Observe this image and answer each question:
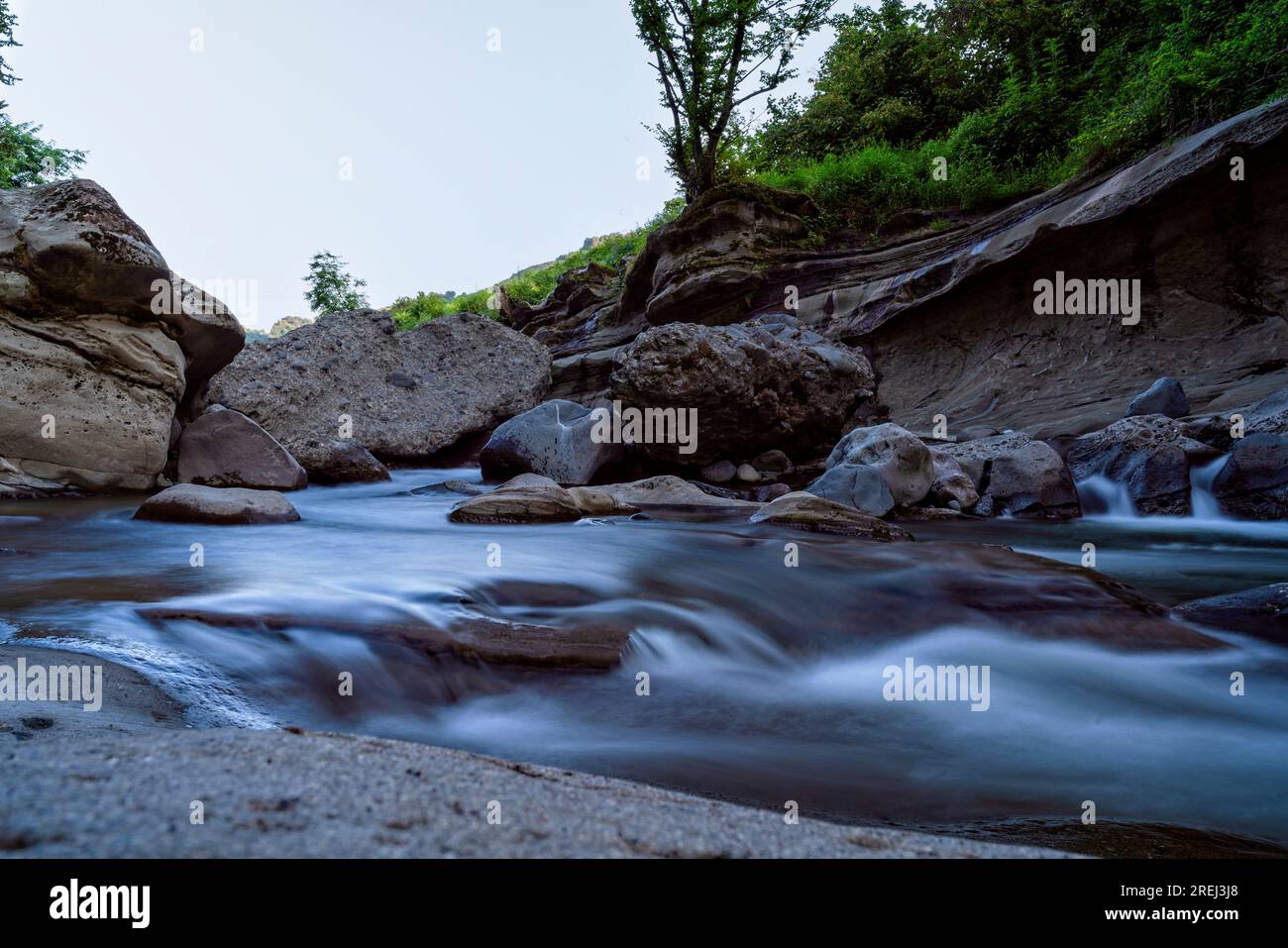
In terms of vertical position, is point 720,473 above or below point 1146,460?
below

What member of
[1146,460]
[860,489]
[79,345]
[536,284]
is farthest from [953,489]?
[536,284]

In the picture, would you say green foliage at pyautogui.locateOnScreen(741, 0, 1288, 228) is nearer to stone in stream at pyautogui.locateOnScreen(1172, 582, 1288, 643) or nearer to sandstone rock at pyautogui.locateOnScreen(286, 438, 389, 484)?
stone in stream at pyautogui.locateOnScreen(1172, 582, 1288, 643)

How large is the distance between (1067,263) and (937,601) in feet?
32.4

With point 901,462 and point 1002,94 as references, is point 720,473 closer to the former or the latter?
point 901,462

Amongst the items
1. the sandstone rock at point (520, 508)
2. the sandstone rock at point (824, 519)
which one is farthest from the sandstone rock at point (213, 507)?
the sandstone rock at point (824, 519)

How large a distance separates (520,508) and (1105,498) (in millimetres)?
5932

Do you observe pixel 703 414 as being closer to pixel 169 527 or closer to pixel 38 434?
pixel 169 527

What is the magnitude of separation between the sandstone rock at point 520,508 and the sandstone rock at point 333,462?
335 centimetres

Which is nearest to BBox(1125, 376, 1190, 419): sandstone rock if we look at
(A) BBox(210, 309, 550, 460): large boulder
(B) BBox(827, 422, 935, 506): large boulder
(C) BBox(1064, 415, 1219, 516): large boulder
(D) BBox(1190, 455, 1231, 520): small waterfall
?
(C) BBox(1064, 415, 1219, 516): large boulder

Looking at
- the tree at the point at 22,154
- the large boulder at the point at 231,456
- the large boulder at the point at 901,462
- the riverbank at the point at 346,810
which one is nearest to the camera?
the riverbank at the point at 346,810

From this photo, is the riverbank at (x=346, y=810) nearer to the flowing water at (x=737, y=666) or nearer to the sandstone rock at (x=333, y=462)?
the flowing water at (x=737, y=666)

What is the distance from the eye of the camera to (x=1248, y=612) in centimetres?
382

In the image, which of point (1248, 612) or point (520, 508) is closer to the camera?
point (1248, 612)

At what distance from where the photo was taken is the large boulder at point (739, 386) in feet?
30.2
